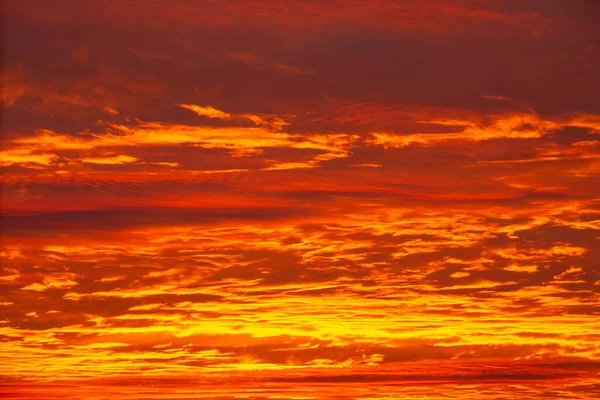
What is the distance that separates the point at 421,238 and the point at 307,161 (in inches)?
27.2

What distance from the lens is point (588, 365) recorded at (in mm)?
5105

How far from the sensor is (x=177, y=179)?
5121mm

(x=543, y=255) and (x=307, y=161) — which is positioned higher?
(x=307, y=161)

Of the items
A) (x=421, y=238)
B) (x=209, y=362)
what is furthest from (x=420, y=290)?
(x=209, y=362)

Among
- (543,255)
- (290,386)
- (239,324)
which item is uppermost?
(543,255)

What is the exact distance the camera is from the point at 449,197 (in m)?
5.21

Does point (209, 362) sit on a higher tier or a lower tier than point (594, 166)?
lower

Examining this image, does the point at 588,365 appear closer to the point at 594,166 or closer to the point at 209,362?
the point at 594,166

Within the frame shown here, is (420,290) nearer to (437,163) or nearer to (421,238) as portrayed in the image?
(421,238)

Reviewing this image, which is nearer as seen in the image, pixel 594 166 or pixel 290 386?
pixel 290 386

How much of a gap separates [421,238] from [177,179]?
1.26 meters

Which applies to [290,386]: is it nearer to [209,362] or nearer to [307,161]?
[209,362]

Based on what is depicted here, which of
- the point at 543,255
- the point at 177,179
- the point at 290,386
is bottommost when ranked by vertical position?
the point at 290,386

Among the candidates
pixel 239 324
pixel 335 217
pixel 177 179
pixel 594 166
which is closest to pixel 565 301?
pixel 594 166
